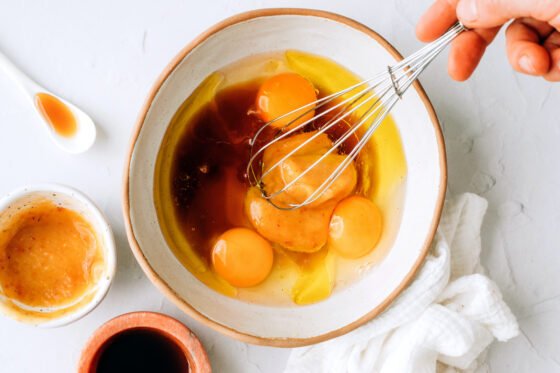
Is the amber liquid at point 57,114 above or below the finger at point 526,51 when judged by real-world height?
below

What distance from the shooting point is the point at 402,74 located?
3.59ft

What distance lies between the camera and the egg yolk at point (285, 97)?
48.1 inches

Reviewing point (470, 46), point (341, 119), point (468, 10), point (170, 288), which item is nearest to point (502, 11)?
point (468, 10)

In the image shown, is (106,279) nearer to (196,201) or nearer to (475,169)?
(196,201)

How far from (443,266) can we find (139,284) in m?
0.56

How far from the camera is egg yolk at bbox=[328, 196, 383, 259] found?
1.21m

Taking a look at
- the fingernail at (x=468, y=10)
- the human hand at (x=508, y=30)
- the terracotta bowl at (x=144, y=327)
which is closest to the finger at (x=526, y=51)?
the human hand at (x=508, y=30)

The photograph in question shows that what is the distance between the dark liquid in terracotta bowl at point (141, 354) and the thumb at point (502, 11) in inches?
30.1

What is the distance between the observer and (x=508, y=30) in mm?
1085

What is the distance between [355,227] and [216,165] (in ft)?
0.95

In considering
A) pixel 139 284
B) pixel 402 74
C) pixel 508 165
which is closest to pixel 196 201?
pixel 139 284

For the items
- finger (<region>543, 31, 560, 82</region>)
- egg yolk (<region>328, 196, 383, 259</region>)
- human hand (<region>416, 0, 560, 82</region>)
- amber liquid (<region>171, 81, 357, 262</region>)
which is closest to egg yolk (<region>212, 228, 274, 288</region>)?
amber liquid (<region>171, 81, 357, 262</region>)

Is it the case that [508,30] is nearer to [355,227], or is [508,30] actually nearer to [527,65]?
[527,65]

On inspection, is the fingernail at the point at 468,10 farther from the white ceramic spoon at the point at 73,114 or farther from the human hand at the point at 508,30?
the white ceramic spoon at the point at 73,114
